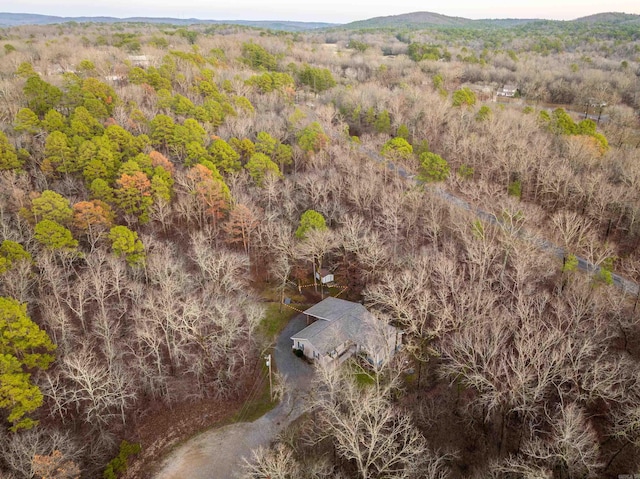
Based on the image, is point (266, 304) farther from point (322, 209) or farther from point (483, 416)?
point (483, 416)

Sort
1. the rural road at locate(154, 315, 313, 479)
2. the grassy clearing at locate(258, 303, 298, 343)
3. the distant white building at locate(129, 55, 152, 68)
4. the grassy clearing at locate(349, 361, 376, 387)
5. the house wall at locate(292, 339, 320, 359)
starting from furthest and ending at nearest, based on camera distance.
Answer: the distant white building at locate(129, 55, 152, 68)
the grassy clearing at locate(258, 303, 298, 343)
the house wall at locate(292, 339, 320, 359)
the grassy clearing at locate(349, 361, 376, 387)
the rural road at locate(154, 315, 313, 479)

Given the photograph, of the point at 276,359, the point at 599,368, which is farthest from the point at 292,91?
the point at 599,368

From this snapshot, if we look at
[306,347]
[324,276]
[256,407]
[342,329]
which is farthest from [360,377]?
[324,276]

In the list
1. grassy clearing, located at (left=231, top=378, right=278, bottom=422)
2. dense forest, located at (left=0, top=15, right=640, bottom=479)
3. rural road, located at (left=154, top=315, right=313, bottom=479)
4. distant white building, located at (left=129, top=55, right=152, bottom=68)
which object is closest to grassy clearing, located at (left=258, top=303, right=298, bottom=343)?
dense forest, located at (left=0, top=15, right=640, bottom=479)

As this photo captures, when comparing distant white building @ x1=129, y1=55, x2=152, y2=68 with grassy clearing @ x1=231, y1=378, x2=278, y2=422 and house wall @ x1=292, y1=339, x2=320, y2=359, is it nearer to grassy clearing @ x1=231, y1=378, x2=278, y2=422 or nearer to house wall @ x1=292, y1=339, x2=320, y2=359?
house wall @ x1=292, y1=339, x2=320, y2=359

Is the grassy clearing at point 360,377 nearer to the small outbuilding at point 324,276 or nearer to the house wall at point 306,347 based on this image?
the house wall at point 306,347

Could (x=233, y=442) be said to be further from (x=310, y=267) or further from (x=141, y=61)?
(x=141, y=61)

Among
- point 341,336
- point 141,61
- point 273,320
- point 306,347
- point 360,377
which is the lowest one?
point 273,320
